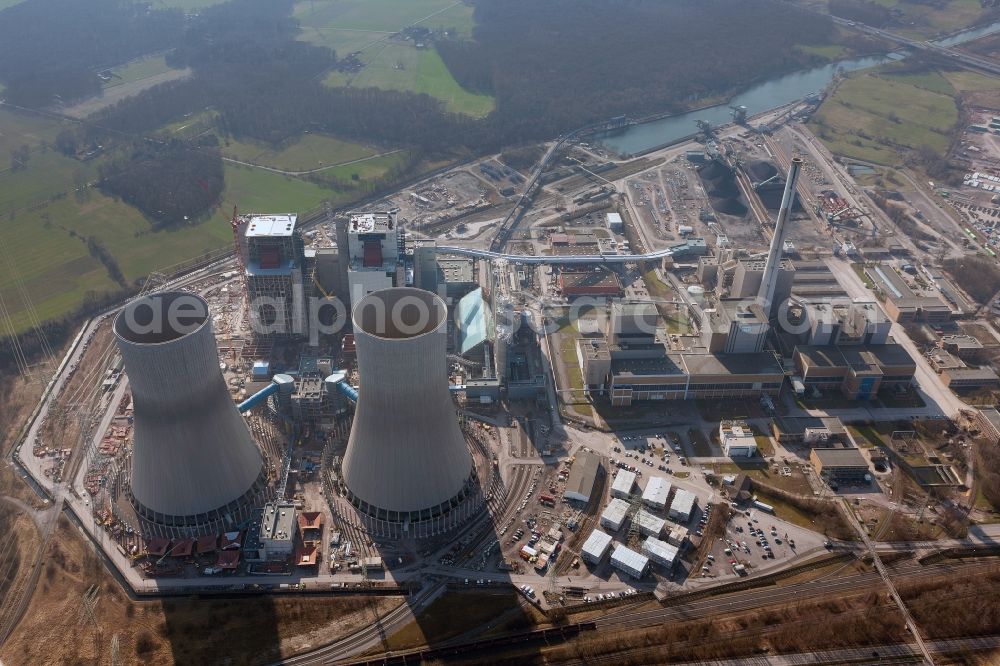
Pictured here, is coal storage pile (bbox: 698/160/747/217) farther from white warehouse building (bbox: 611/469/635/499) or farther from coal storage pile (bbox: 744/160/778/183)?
white warehouse building (bbox: 611/469/635/499)

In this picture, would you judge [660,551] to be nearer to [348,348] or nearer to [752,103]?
[348,348]

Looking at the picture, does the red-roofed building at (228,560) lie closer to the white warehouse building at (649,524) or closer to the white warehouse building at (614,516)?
the white warehouse building at (614,516)

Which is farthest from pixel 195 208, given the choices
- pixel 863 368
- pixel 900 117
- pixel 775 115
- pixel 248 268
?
pixel 900 117

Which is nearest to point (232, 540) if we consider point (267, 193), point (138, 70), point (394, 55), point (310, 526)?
point (310, 526)

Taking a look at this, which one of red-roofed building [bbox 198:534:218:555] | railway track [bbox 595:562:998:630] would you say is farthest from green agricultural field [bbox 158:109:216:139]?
railway track [bbox 595:562:998:630]

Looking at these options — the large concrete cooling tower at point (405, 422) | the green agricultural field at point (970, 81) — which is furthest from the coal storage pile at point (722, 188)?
the green agricultural field at point (970, 81)

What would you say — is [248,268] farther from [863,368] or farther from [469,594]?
[863,368]
